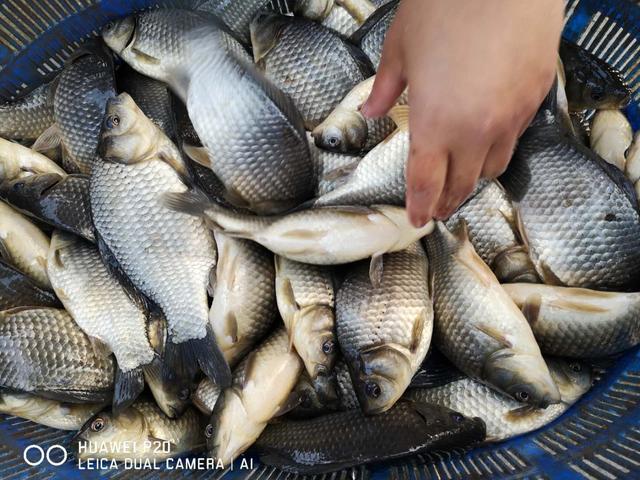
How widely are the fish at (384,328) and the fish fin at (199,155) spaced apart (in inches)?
20.4

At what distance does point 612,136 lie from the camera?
1.81 m

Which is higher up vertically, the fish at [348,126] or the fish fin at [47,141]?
the fish at [348,126]

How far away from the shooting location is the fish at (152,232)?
1.50 m

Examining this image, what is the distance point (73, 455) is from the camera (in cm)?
155

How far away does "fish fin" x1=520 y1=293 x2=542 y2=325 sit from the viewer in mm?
1492

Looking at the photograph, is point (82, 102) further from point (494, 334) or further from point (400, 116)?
point (494, 334)

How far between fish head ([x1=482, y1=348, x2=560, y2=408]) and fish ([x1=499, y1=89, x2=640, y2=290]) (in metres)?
0.28

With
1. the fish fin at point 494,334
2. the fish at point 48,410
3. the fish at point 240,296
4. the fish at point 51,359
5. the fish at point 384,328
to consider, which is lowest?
the fish at point 48,410

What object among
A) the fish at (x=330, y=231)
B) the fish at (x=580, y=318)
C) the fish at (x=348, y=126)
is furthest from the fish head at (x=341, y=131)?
the fish at (x=580, y=318)

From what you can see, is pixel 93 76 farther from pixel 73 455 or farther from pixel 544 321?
pixel 544 321

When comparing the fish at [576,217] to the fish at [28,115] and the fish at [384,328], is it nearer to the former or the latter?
the fish at [384,328]

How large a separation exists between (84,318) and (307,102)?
2.99 ft

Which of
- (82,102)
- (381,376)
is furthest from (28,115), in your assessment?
(381,376)

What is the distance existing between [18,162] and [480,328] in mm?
1513
